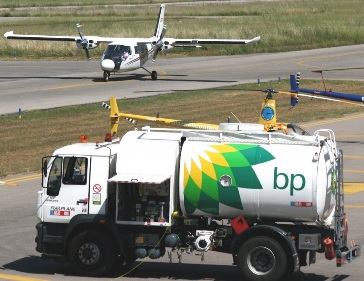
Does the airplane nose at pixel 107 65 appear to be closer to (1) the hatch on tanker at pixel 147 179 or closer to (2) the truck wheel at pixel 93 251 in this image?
(1) the hatch on tanker at pixel 147 179

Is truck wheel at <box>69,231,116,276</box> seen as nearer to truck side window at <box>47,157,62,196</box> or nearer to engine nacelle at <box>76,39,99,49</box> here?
truck side window at <box>47,157,62,196</box>

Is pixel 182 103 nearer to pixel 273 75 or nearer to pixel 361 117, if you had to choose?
pixel 361 117

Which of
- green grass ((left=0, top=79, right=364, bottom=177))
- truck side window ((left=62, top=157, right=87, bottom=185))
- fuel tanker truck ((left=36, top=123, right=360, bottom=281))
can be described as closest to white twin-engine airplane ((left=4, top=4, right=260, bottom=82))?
green grass ((left=0, top=79, right=364, bottom=177))

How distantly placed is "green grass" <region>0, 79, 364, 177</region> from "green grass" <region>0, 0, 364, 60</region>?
23.8 metres

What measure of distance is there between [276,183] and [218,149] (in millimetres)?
1367

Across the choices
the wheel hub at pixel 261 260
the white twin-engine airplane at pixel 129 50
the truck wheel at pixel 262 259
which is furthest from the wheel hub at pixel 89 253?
the white twin-engine airplane at pixel 129 50

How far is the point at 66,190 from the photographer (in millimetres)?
18906

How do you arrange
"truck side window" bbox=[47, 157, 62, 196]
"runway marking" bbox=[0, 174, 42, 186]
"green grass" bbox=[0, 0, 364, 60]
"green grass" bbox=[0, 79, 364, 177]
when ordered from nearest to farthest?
"truck side window" bbox=[47, 157, 62, 196]
"runway marking" bbox=[0, 174, 42, 186]
"green grass" bbox=[0, 79, 364, 177]
"green grass" bbox=[0, 0, 364, 60]

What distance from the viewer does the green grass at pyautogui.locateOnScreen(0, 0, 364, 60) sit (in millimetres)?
75125

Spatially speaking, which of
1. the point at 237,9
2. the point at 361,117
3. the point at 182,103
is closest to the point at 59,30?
the point at 237,9

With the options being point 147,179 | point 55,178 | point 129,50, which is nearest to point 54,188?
point 55,178

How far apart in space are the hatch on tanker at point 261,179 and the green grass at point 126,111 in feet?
45.8

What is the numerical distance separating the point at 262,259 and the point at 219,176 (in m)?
1.78

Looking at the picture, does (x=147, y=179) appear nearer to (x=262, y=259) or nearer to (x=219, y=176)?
(x=219, y=176)
